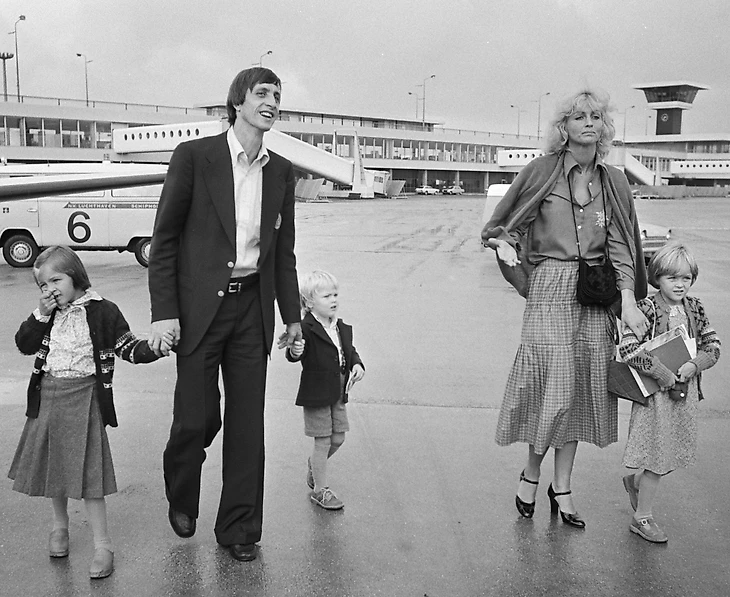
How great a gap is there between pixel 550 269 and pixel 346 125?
9492cm

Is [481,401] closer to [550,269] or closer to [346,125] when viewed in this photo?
[550,269]

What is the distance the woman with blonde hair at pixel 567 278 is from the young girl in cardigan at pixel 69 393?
6.05 feet

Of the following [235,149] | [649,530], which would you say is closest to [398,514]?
[649,530]

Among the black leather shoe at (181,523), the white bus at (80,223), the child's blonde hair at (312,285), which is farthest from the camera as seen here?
the white bus at (80,223)

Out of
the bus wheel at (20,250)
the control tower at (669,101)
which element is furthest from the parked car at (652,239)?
the control tower at (669,101)

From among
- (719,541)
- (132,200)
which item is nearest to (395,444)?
(719,541)

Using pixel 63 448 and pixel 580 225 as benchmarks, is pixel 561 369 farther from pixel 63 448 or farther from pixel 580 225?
pixel 63 448

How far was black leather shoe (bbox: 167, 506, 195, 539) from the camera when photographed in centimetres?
369

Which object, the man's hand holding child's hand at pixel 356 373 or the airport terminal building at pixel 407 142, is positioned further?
the airport terminal building at pixel 407 142

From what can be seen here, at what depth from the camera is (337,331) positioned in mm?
4316

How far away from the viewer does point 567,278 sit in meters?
3.98

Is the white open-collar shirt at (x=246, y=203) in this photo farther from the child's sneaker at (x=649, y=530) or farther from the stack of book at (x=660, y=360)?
the child's sneaker at (x=649, y=530)

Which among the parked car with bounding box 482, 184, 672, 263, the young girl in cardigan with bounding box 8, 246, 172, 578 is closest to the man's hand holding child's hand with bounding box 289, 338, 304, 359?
the young girl in cardigan with bounding box 8, 246, 172, 578

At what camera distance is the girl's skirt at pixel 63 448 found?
11.6 ft
